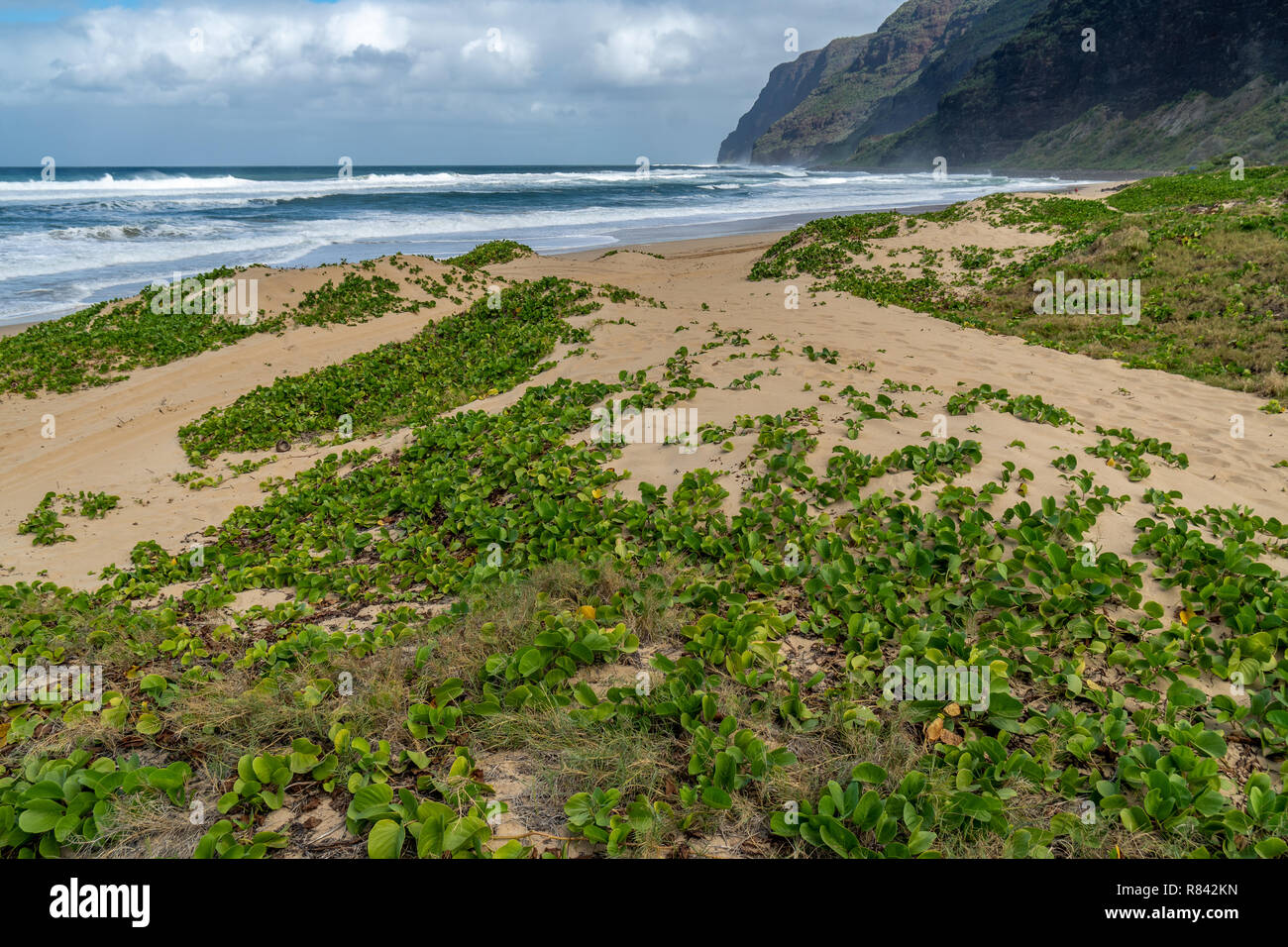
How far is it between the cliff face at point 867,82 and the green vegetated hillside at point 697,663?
17056cm

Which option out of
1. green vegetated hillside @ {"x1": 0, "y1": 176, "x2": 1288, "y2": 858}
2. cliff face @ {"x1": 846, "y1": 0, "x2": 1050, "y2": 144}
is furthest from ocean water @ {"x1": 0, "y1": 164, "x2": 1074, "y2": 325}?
cliff face @ {"x1": 846, "y1": 0, "x2": 1050, "y2": 144}

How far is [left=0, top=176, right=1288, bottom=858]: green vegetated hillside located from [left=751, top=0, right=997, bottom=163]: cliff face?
171 metres

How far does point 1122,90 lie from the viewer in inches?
3054

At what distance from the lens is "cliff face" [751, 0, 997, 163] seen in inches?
6422

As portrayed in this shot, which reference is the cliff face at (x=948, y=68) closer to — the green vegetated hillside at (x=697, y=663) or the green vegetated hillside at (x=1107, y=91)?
the green vegetated hillside at (x=1107, y=91)

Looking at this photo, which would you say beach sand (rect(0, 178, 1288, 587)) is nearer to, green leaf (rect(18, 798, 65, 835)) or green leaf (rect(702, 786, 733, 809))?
green leaf (rect(702, 786, 733, 809))

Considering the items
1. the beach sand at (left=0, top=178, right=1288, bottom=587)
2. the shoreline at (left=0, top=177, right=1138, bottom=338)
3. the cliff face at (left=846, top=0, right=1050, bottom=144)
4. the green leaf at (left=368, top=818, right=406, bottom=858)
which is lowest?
the green leaf at (left=368, top=818, right=406, bottom=858)

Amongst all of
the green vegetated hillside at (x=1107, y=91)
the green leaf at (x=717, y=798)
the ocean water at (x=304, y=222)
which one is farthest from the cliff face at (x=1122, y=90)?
the green leaf at (x=717, y=798)

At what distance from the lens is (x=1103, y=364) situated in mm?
9820

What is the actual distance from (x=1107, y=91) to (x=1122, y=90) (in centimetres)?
283

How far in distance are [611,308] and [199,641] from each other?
1097 cm

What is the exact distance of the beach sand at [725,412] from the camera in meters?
6.37

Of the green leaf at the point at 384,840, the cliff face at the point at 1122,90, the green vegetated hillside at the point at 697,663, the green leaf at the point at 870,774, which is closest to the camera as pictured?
the green leaf at the point at 384,840
